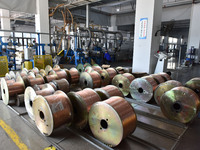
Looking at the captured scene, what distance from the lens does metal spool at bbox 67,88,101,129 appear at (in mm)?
2846

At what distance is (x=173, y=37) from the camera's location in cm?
2916

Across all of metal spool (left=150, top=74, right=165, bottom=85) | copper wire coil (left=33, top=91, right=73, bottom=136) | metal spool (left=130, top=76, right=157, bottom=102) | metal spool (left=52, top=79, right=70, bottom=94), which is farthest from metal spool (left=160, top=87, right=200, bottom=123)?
metal spool (left=52, top=79, right=70, bottom=94)

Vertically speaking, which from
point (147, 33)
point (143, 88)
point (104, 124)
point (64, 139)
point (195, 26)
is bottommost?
point (64, 139)

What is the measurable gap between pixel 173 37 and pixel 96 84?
2917 centimetres

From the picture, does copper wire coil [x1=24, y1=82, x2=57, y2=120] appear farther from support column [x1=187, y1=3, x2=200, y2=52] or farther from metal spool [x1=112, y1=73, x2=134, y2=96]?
support column [x1=187, y1=3, x2=200, y2=52]

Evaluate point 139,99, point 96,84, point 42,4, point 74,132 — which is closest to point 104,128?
point 74,132

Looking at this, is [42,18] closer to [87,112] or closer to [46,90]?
[46,90]

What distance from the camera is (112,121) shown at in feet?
7.76

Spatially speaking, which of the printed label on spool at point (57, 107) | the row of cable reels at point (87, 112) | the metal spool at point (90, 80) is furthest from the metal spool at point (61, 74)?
the printed label on spool at point (57, 107)

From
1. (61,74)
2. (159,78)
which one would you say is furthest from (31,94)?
(159,78)

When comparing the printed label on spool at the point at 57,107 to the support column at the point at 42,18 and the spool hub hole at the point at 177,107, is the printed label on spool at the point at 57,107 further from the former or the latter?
the support column at the point at 42,18

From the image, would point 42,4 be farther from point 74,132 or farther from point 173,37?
point 173,37

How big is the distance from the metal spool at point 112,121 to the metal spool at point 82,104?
249 millimetres

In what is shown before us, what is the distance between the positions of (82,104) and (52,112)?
579 millimetres
